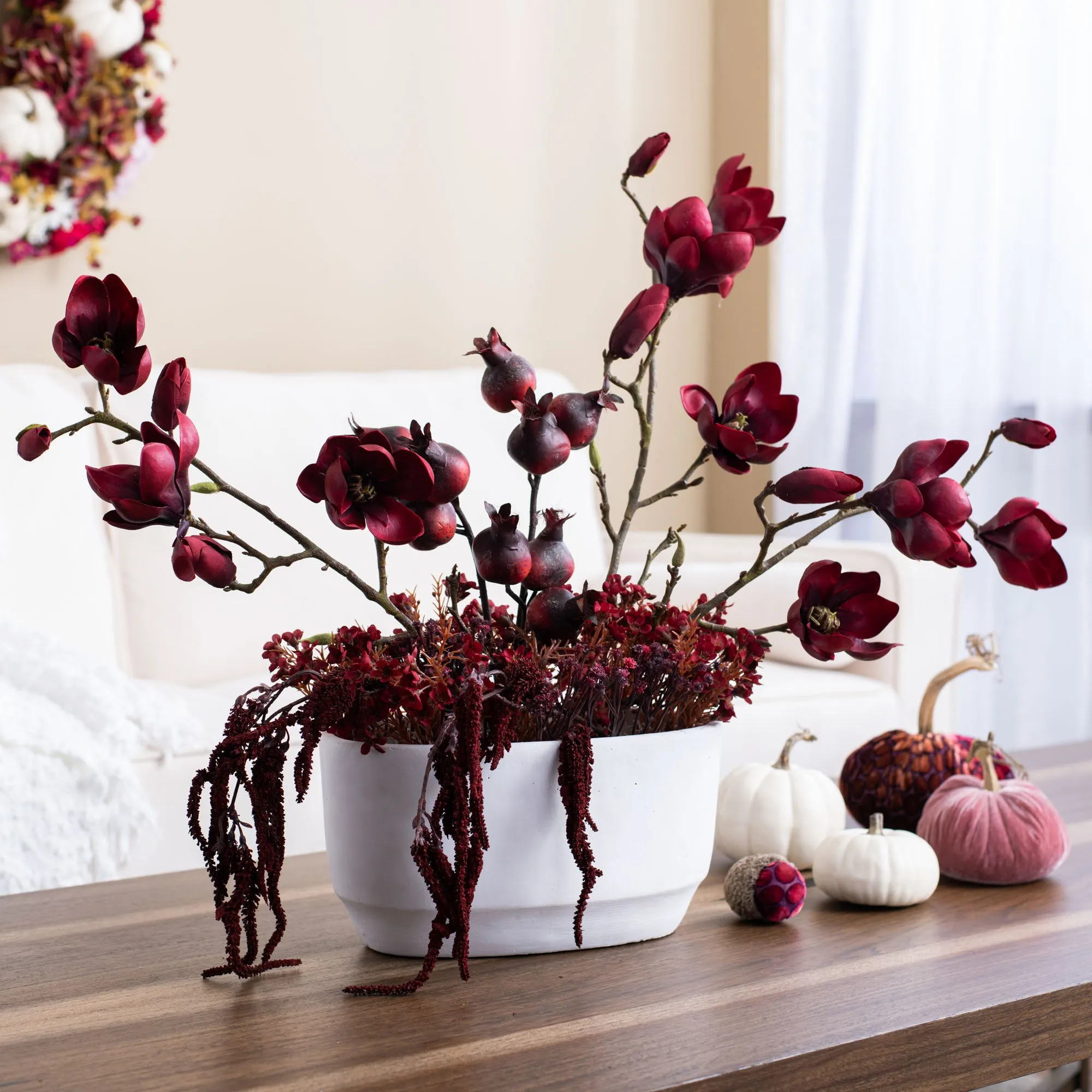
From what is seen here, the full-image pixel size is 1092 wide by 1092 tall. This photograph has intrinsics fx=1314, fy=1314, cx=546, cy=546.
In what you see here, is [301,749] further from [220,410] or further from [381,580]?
[220,410]

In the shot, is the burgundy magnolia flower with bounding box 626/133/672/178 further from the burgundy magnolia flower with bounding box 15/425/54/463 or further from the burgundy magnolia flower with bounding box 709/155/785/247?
the burgundy magnolia flower with bounding box 15/425/54/463

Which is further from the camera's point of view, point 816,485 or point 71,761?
→ point 71,761

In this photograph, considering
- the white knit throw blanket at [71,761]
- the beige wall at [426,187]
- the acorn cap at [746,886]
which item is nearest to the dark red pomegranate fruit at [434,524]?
the acorn cap at [746,886]

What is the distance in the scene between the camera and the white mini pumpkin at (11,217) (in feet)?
7.61

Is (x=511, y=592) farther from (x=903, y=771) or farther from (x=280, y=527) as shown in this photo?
(x=903, y=771)

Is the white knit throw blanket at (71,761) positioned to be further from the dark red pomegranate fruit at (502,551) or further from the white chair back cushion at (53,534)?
the dark red pomegranate fruit at (502,551)

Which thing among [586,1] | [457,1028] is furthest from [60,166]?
[457,1028]

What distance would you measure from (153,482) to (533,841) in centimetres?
28

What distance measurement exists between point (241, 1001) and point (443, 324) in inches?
92.3

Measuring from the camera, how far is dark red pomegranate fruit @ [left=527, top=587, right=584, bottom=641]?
0.72 metres

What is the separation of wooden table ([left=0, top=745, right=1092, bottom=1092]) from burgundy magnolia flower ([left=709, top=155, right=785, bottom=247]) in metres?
0.41

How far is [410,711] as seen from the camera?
0.68 meters

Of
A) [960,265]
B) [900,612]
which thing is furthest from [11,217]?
[960,265]

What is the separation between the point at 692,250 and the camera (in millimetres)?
727
